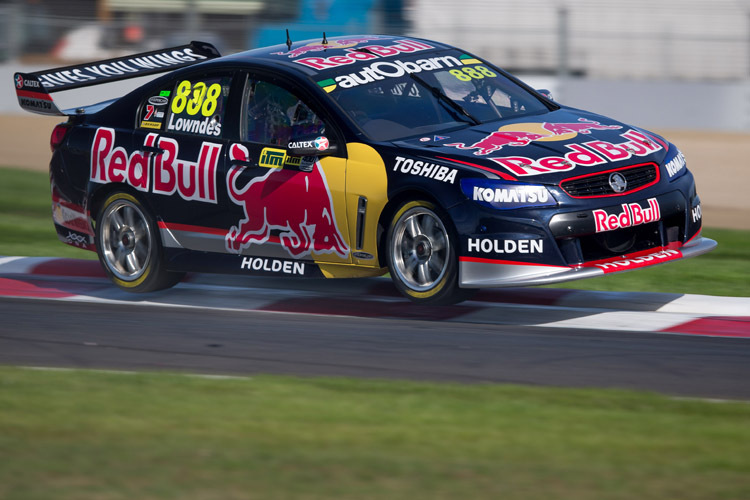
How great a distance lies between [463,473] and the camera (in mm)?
4570

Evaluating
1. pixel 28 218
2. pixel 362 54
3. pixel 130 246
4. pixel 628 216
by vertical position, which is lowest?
pixel 28 218

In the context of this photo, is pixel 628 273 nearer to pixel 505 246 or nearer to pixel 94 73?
pixel 505 246

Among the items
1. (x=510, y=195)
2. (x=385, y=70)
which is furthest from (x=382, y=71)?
(x=510, y=195)

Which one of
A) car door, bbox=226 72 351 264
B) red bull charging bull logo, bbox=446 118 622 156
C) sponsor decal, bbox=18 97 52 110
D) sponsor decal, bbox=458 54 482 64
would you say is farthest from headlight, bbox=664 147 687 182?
sponsor decal, bbox=18 97 52 110

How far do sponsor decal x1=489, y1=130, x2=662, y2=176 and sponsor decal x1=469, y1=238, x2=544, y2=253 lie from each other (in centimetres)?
39

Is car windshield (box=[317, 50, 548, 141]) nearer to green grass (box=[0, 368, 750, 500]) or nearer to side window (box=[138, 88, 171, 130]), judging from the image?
side window (box=[138, 88, 171, 130])

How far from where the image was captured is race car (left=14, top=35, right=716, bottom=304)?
7.31m

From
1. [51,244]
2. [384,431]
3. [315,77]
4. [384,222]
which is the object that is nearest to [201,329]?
[384,222]

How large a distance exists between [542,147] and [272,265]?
1.96m

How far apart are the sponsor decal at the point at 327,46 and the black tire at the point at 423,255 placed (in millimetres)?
1701

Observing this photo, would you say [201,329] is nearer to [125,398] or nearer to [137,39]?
[125,398]

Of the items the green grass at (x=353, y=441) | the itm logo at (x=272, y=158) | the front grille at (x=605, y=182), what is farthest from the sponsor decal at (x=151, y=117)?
the front grille at (x=605, y=182)

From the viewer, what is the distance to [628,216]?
7395mm

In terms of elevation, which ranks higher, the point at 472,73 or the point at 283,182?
the point at 472,73
